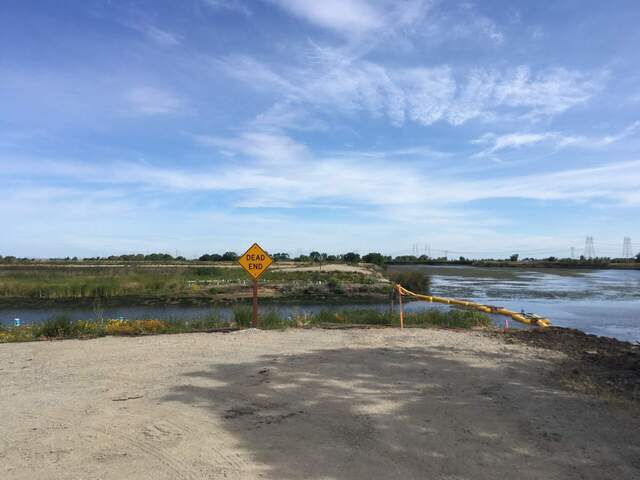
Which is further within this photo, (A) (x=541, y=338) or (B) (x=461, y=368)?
(A) (x=541, y=338)

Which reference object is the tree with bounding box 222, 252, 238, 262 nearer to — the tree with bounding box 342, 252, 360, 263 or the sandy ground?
the tree with bounding box 342, 252, 360, 263

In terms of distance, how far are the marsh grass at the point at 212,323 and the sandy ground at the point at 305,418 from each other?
2782 mm

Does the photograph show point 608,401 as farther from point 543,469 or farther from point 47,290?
point 47,290

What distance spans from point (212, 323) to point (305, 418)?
8005 millimetres

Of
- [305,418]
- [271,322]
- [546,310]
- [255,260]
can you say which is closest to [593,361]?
[305,418]

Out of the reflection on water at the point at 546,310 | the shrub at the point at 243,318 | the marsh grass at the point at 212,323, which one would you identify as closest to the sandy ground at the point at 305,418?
the marsh grass at the point at 212,323

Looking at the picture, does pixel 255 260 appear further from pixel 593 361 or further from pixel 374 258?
pixel 374 258

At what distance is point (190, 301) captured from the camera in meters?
29.8

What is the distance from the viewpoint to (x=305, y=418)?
17.1 ft

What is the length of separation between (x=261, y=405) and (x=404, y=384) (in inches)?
78.2

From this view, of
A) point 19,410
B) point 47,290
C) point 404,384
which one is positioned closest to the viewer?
point 19,410

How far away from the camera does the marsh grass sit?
37.4 ft

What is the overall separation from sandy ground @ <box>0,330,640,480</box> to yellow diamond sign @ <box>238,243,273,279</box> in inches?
131

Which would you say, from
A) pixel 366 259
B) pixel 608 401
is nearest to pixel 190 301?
pixel 608 401
